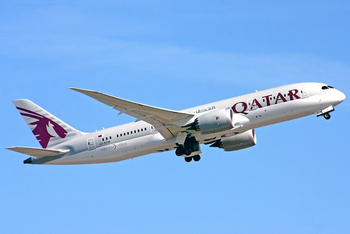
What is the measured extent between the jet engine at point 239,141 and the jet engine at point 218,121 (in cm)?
581

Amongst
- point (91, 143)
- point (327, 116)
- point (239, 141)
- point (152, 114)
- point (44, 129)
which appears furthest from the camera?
point (44, 129)

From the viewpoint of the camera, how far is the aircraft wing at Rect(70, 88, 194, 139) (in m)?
39.4

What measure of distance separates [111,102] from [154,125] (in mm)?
5397

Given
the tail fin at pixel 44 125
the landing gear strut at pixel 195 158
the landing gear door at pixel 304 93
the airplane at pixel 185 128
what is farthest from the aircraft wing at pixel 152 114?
the landing gear door at pixel 304 93

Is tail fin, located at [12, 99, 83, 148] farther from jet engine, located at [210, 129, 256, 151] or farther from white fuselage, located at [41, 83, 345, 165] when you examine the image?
jet engine, located at [210, 129, 256, 151]

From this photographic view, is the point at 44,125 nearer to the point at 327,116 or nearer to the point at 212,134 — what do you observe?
the point at 212,134

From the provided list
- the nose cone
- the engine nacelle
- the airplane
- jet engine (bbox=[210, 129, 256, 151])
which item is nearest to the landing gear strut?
the airplane

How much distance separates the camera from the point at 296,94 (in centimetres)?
4341

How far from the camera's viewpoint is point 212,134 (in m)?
43.7

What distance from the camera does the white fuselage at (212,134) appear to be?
43.1 meters

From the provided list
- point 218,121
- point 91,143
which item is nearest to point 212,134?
point 218,121

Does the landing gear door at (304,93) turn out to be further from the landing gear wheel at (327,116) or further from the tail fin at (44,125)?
the tail fin at (44,125)

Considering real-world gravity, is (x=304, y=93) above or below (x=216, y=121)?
above

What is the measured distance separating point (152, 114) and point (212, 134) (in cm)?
517
